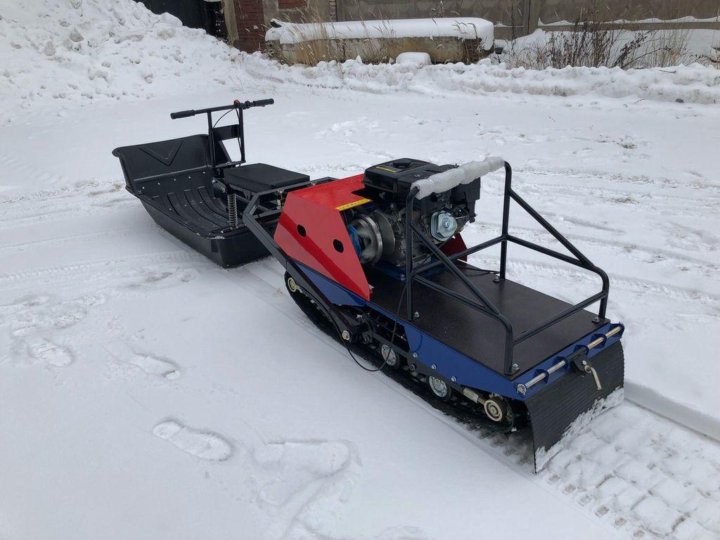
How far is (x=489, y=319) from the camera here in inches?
103

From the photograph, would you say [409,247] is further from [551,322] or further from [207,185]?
[207,185]

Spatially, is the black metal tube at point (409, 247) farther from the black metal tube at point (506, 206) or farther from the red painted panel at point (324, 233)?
the black metal tube at point (506, 206)

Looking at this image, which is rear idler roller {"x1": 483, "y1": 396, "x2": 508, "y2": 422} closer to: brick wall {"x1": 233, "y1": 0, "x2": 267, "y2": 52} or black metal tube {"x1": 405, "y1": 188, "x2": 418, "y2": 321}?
black metal tube {"x1": 405, "y1": 188, "x2": 418, "y2": 321}

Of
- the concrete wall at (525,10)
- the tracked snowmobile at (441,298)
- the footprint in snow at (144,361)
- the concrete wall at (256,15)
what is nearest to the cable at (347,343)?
the tracked snowmobile at (441,298)

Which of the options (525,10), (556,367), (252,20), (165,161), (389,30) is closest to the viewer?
(556,367)

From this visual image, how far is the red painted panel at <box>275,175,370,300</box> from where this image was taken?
9.06 ft

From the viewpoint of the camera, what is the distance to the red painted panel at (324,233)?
→ 2762mm

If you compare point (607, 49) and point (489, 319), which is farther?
point (607, 49)

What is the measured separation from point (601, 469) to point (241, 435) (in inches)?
55.9

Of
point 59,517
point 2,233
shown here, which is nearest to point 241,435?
point 59,517

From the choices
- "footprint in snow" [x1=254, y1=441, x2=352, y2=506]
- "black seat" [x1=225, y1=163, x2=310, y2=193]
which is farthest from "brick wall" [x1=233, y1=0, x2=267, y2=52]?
"footprint in snow" [x1=254, y1=441, x2=352, y2=506]

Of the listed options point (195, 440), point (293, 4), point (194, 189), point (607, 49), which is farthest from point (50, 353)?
point (293, 4)

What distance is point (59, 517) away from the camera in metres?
2.12

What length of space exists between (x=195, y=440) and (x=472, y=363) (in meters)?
1.17
